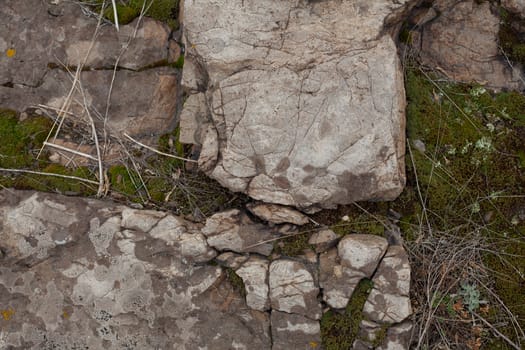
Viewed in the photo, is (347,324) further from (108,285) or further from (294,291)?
(108,285)

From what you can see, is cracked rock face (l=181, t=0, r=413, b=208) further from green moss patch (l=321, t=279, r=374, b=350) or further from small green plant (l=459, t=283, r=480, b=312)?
small green plant (l=459, t=283, r=480, b=312)

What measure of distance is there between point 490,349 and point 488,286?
543 mm

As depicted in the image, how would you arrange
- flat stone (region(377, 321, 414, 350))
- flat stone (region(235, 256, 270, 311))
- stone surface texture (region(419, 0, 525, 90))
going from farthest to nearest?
stone surface texture (region(419, 0, 525, 90)) < flat stone (region(235, 256, 270, 311)) < flat stone (region(377, 321, 414, 350))

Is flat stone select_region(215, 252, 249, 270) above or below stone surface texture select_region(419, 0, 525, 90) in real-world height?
below

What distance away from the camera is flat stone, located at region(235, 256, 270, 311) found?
433cm

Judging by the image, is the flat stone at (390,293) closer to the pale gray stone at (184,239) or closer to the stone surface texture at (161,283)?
the stone surface texture at (161,283)

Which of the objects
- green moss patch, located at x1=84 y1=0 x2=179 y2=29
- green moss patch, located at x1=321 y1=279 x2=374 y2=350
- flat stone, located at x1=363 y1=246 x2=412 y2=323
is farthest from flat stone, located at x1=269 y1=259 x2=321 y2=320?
green moss patch, located at x1=84 y1=0 x2=179 y2=29

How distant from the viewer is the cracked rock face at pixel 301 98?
4.30 m

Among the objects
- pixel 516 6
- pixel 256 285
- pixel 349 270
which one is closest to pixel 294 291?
pixel 256 285

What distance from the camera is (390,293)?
4.24 metres

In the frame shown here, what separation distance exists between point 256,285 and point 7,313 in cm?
230

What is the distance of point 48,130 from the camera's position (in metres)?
4.97

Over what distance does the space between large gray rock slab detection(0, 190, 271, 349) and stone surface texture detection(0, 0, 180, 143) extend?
38.4 inches

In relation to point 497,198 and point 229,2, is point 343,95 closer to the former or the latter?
point 229,2
